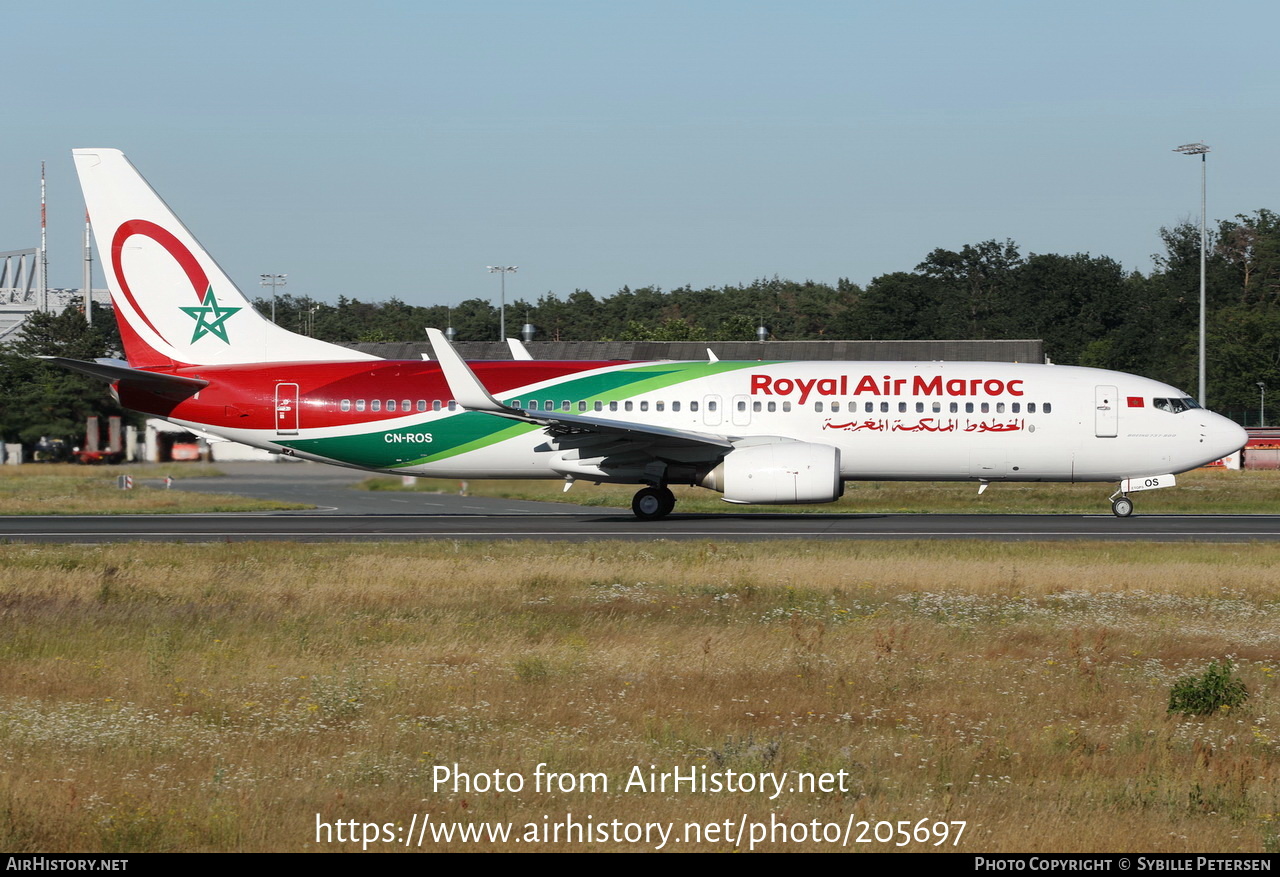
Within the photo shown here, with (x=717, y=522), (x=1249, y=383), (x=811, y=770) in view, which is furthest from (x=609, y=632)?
(x=1249, y=383)

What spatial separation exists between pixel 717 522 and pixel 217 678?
19.6 meters

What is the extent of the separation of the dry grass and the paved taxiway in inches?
271

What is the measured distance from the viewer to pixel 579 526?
29281 millimetres

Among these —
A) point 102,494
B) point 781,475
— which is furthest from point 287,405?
point 781,475

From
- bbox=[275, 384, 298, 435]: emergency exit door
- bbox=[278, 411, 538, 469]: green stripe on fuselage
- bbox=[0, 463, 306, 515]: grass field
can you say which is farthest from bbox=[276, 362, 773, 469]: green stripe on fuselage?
bbox=[0, 463, 306, 515]: grass field

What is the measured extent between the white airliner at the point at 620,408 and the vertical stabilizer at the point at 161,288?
36 mm

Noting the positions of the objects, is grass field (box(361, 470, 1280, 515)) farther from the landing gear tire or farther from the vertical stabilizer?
the vertical stabilizer

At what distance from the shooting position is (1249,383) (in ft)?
277

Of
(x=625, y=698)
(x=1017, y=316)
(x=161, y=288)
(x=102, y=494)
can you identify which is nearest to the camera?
(x=625, y=698)

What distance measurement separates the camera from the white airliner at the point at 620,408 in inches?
1193

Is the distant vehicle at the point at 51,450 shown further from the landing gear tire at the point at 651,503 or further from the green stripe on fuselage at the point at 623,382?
the landing gear tire at the point at 651,503

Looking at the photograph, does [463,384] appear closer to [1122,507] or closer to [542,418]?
[542,418]

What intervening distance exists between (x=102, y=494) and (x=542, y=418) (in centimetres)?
1747

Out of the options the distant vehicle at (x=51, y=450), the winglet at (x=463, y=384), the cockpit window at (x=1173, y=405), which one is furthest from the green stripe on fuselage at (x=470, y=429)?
the distant vehicle at (x=51, y=450)
